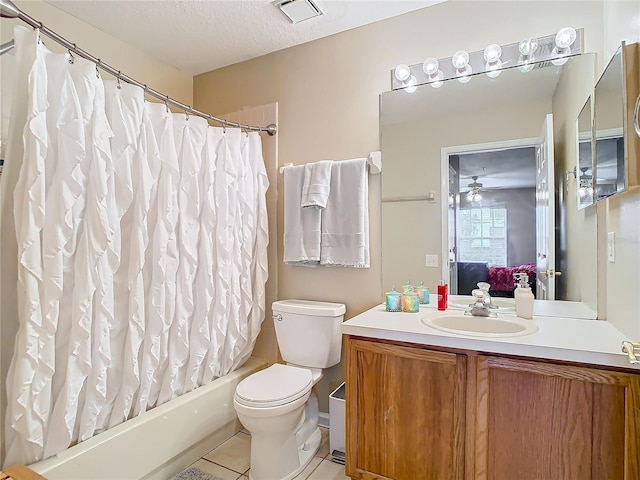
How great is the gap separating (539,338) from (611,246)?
52cm

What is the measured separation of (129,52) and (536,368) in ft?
9.48

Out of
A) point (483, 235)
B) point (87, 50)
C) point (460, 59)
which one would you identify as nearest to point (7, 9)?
point (87, 50)

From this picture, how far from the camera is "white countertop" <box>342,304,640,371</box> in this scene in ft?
3.87

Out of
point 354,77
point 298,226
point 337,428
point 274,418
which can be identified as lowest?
point 337,428

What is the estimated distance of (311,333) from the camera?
2.07 meters

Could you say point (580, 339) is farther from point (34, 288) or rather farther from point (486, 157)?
point (34, 288)

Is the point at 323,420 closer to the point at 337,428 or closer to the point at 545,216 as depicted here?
the point at 337,428

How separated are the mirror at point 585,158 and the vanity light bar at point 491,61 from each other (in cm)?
31

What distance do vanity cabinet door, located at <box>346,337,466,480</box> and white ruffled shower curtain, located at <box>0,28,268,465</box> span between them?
905mm

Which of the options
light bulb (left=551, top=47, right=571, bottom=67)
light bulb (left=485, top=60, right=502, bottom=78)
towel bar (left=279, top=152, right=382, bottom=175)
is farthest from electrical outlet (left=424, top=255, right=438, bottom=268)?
light bulb (left=551, top=47, right=571, bottom=67)

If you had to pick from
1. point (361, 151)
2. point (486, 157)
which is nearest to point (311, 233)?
point (361, 151)

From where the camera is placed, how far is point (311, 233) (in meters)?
2.22

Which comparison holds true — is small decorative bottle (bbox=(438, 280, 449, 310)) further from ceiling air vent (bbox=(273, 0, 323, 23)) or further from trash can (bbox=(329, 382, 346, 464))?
ceiling air vent (bbox=(273, 0, 323, 23))

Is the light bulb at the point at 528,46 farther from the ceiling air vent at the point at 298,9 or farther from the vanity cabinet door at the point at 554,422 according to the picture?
the vanity cabinet door at the point at 554,422
